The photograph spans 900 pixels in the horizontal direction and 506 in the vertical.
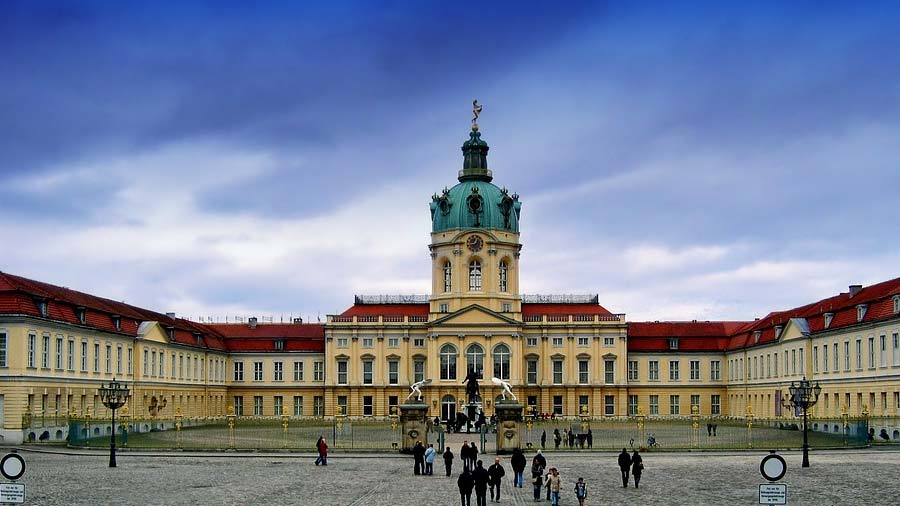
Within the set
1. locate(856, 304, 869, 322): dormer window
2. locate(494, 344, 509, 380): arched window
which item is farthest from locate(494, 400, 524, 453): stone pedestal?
locate(494, 344, 509, 380): arched window

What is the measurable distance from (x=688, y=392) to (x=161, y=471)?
283 ft

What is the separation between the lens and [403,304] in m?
132

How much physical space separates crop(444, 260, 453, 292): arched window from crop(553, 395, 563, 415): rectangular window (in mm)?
15396

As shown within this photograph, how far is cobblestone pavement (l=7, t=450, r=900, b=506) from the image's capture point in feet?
123

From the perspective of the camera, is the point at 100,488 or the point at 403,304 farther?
the point at 403,304

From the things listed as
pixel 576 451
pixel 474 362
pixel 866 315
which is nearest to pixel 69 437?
pixel 576 451

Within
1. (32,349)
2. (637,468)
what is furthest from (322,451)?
(32,349)

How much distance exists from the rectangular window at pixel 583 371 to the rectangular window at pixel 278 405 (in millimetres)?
30940

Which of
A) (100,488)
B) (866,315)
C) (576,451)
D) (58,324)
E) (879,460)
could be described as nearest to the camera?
(100,488)

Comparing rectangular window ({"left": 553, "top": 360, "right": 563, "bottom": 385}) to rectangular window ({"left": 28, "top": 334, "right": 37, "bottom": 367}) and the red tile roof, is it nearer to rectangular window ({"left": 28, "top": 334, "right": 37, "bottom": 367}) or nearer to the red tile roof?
the red tile roof

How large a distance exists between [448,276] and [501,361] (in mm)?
10561

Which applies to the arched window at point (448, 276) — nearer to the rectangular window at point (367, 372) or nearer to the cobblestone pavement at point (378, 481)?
the rectangular window at point (367, 372)

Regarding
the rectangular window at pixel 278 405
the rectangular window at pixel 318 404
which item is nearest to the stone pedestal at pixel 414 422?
the rectangular window at pixel 318 404

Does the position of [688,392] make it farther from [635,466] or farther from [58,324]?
[635,466]
